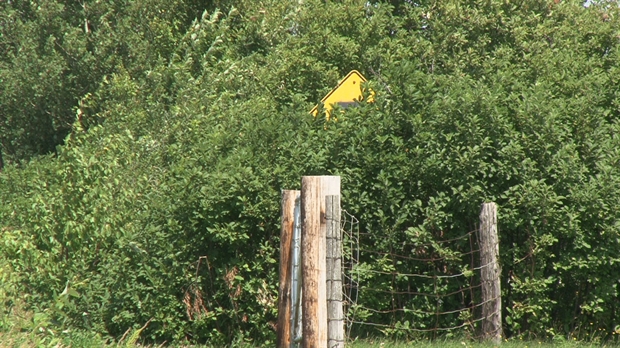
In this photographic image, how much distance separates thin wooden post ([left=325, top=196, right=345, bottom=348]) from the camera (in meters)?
6.63

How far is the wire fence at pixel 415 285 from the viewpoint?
9406 millimetres

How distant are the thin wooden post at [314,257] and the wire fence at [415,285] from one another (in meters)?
2.77

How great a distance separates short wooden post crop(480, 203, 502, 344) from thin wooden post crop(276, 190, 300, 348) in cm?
269

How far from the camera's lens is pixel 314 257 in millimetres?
6629

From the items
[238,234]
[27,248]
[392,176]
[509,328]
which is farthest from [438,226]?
[27,248]

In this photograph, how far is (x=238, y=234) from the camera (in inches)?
370

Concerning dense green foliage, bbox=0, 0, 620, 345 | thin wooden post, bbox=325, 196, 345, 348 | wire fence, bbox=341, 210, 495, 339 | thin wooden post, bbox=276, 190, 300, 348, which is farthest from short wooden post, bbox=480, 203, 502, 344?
thin wooden post, bbox=325, 196, 345, 348

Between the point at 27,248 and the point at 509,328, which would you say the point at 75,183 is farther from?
the point at 509,328

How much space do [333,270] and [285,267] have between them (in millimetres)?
875

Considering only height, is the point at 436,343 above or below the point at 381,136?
below

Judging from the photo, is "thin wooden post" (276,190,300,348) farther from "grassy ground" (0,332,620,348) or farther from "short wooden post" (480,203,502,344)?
"short wooden post" (480,203,502,344)

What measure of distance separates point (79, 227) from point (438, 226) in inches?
176

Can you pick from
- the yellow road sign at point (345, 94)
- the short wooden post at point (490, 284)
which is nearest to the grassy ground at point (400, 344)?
the short wooden post at point (490, 284)

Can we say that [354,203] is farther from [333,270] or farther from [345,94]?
[333,270]
